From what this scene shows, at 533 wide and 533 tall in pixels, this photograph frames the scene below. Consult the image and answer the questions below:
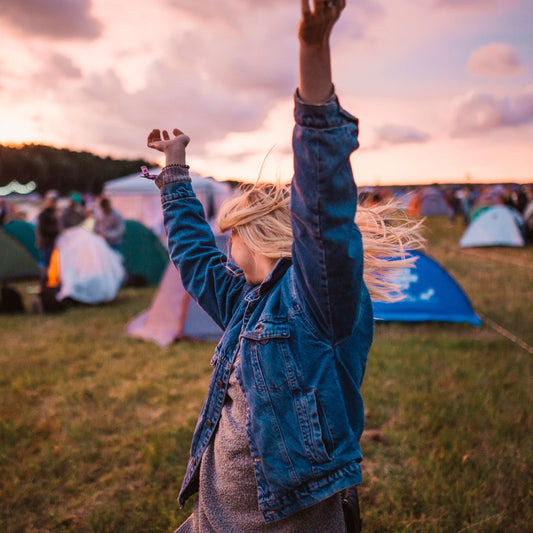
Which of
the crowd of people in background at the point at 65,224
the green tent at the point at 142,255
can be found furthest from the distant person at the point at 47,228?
the green tent at the point at 142,255

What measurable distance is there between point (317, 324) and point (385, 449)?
97.9 inches

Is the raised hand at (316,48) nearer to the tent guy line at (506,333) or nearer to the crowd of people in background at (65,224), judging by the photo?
the tent guy line at (506,333)

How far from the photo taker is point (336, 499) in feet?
4.59

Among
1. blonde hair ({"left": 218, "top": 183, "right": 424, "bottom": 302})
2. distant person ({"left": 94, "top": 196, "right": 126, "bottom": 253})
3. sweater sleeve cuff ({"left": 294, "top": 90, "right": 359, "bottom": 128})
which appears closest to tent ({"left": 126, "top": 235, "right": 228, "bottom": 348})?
distant person ({"left": 94, "top": 196, "right": 126, "bottom": 253})

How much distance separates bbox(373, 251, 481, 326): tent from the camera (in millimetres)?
6230

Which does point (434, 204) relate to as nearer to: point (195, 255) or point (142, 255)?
point (142, 255)

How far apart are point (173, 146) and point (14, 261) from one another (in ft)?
35.6

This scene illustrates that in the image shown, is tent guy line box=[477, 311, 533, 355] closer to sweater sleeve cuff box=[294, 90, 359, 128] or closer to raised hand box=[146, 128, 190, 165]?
raised hand box=[146, 128, 190, 165]

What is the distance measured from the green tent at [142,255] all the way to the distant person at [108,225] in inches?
15.5

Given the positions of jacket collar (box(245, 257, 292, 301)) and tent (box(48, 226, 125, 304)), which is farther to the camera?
tent (box(48, 226, 125, 304))

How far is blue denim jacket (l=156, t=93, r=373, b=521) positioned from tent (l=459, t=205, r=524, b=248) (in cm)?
1494

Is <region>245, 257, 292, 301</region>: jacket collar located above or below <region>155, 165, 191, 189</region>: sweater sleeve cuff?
below

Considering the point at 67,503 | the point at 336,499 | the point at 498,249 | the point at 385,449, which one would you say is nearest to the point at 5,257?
the point at 67,503

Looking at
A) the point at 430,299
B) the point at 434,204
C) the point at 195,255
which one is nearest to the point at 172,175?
the point at 195,255
